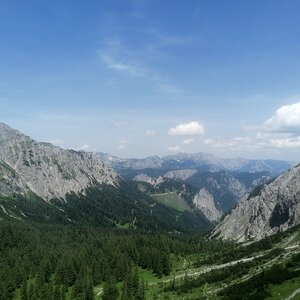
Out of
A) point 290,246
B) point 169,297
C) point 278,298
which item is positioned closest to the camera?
point 278,298

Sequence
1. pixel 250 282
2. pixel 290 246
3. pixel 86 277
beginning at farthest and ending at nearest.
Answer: pixel 290 246 → pixel 86 277 → pixel 250 282

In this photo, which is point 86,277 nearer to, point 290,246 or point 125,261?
point 125,261

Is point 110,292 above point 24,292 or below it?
above

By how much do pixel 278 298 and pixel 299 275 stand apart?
54.4 ft

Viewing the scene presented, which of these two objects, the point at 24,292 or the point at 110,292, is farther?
the point at 24,292

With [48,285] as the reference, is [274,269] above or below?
above

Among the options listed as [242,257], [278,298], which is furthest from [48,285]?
[278,298]

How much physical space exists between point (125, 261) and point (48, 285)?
35375mm

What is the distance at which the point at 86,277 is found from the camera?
18262cm

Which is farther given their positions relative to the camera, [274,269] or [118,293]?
[118,293]

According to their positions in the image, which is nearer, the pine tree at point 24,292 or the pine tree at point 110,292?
the pine tree at point 110,292

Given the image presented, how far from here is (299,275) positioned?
116 meters

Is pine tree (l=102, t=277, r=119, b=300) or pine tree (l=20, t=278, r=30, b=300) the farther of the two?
pine tree (l=20, t=278, r=30, b=300)

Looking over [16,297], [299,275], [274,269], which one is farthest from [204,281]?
[16,297]
